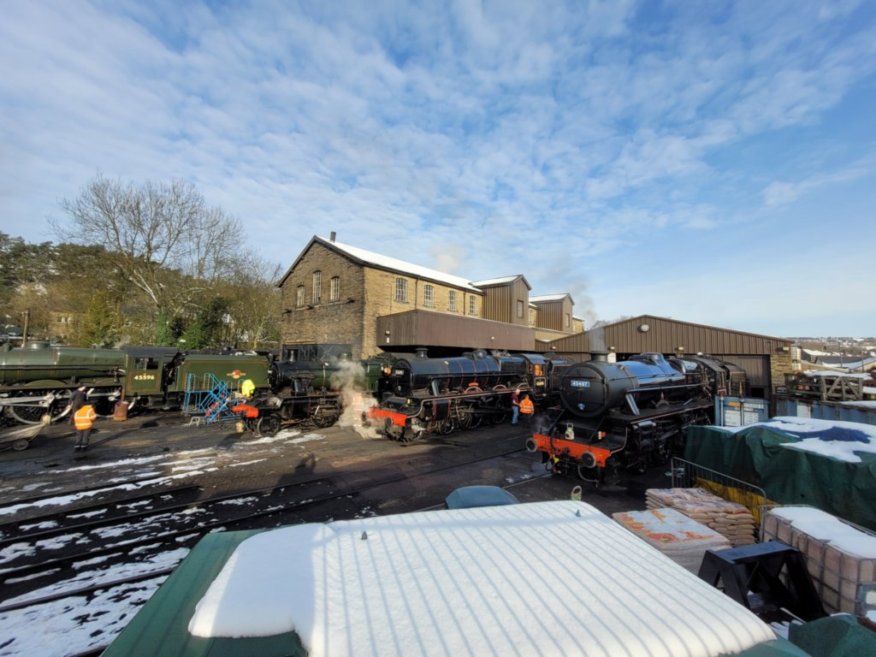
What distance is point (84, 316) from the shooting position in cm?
2300

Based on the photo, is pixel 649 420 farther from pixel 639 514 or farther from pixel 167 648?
pixel 167 648

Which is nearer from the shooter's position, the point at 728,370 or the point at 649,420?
the point at 649,420

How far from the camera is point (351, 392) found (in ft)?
45.3

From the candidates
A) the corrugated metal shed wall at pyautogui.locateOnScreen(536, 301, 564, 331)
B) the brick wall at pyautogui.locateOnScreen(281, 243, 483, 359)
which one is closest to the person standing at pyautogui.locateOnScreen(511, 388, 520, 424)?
the brick wall at pyautogui.locateOnScreen(281, 243, 483, 359)

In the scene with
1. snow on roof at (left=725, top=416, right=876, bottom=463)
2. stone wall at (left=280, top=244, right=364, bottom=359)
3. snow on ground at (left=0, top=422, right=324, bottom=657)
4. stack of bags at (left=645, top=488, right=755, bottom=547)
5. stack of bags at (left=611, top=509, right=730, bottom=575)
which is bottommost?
snow on ground at (left=0, top=422, right=324, bottom=657)

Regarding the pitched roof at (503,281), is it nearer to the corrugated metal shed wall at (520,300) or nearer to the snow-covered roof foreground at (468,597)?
the corrugated metal shed wall at (520,300)

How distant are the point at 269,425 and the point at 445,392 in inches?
219

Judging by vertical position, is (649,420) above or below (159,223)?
below

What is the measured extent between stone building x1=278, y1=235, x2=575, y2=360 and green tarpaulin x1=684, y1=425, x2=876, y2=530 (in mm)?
15153

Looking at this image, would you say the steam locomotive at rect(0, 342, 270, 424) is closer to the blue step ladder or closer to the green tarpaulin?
the blue step ladder

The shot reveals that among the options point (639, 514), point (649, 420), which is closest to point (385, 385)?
point (649, 420)

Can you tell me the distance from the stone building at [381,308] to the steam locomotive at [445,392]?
7.11 meters

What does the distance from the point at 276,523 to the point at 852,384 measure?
54.2ft

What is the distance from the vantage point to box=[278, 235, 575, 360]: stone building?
2161 centimetres
